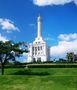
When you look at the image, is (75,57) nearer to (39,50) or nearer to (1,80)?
(39,50)

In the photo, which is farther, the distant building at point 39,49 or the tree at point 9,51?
the distant building at point 39,49

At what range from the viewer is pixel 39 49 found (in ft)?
455

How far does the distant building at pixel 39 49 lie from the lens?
436 feet

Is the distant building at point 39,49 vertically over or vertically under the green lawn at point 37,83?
over

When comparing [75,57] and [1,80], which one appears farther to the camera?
[75,57]

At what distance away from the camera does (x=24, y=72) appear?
197 feet

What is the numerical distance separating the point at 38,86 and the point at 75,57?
2907 inches

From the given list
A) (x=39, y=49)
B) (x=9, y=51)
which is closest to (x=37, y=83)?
(x=9, y=51)

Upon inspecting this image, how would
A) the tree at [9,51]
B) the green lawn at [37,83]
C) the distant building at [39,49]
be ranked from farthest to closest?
the distant building at [39,49]
the tree at [9,51]
the green lawn at [37,83]

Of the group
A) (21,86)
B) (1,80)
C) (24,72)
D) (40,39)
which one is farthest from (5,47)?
(40,39)

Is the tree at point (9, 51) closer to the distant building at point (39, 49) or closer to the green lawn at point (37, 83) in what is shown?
the green lawn at point (37, 83)

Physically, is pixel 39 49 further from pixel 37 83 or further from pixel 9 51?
pixel 37 83

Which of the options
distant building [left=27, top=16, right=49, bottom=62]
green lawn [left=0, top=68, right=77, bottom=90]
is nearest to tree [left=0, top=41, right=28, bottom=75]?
green lawn [left=0, top=68, right=77, bottom=90]

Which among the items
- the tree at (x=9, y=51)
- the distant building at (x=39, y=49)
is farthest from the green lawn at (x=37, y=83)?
the distant building at (x=39, y=49)
